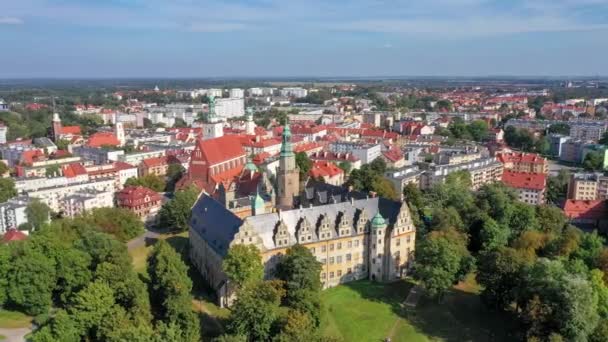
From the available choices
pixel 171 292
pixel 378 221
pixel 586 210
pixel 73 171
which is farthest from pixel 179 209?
pixel 586 210

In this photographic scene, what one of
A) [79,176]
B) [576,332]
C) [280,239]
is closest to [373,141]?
[79,176]

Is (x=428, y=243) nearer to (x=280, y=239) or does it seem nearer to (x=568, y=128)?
(x=280, y=239)

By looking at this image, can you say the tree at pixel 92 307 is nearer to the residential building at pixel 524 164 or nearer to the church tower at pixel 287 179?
the church tower at pixel 287 179

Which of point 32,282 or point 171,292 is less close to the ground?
point 171,292

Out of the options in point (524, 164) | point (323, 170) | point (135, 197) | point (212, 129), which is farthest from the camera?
point (524, 164)

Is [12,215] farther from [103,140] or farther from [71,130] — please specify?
[71,130]

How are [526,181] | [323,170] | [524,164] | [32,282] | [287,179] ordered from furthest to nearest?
[524,164], [323,170], [526,181], [287,179], [32,282]
